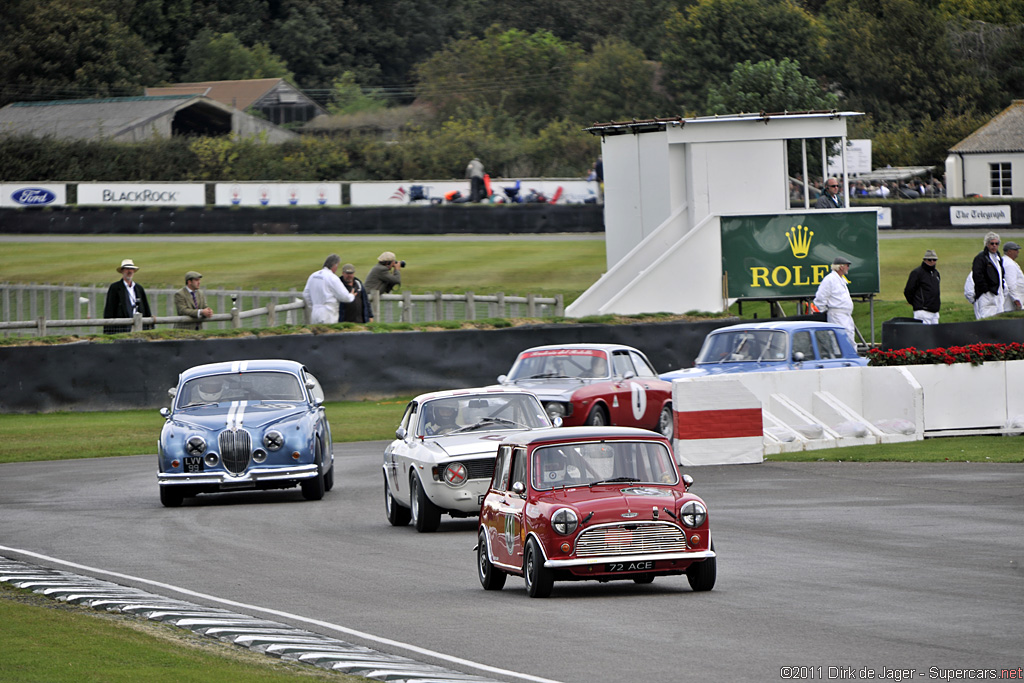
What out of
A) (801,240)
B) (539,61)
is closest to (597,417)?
(801,240)

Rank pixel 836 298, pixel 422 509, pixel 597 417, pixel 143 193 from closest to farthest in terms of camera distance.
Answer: pixel 422 509 → pixel 597 417 → pixel 836 298 → pixel 143 193

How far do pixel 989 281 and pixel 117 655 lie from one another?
66.0 ft

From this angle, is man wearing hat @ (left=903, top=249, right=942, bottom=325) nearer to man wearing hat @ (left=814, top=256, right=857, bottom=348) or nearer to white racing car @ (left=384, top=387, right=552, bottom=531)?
man wearing hat @ (left=814, top=256, right=857, bottom=348)

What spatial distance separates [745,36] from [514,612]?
86161 mm

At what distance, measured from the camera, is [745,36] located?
302 ft

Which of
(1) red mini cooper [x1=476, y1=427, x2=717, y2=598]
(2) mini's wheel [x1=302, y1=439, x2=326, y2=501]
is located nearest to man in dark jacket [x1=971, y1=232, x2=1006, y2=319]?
(2) mini's wheel [x1=302, y1=439, x2=326, y2=501]

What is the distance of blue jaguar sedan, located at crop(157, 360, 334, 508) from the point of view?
53.7 feet

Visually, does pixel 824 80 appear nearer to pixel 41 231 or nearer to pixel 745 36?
pixel 745 36

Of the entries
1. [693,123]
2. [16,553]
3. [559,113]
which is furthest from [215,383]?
[559,113]

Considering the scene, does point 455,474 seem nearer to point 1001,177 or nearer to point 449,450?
point 449,450

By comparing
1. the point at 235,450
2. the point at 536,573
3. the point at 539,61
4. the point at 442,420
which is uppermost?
the point at 539,61

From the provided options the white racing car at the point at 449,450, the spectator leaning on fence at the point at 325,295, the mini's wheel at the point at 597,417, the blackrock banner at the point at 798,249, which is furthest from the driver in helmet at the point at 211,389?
the blackrock banner at the point at 798,249

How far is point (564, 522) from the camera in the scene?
399 inches

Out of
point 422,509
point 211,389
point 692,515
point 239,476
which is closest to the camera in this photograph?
point 692,515
